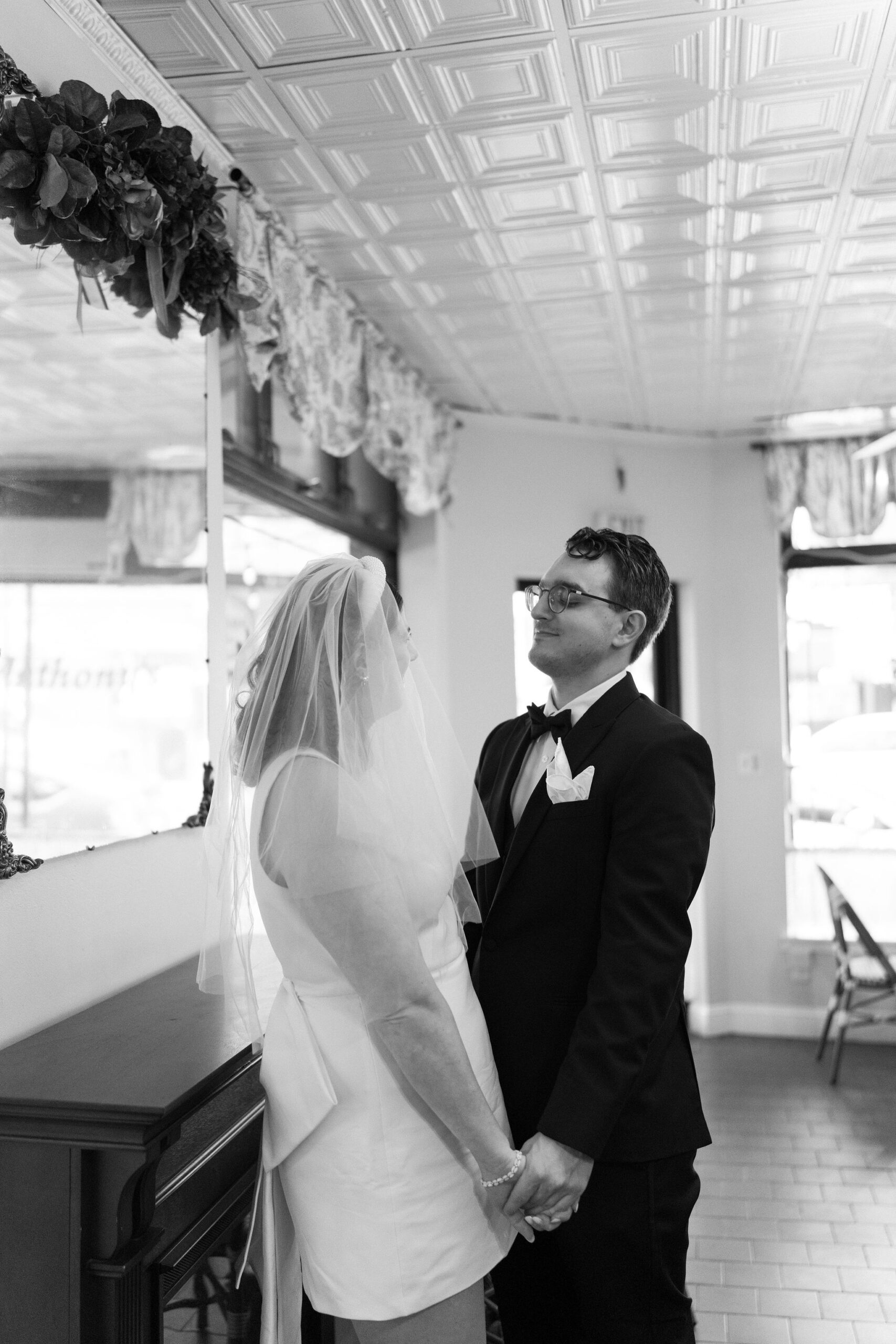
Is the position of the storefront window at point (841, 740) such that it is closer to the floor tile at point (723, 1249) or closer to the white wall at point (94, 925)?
the floor tile at point (723, 1249)

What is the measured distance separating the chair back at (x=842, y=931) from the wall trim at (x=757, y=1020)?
624 millimetres

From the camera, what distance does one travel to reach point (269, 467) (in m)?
3.82

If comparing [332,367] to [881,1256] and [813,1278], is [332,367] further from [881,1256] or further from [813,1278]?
[881,1256]

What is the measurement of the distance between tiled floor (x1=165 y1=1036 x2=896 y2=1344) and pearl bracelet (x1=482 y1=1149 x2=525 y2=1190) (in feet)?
1.68

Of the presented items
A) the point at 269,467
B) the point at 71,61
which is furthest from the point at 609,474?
the point at 71,61

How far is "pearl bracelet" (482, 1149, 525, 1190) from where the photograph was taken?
1692 millimetres

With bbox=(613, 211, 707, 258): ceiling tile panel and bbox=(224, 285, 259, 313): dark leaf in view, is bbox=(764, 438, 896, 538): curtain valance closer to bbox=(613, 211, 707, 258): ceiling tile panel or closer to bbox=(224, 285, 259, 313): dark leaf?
bbox=(613, 211, 707, 258): ceiling tile panel

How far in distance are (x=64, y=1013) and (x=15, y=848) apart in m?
0.37

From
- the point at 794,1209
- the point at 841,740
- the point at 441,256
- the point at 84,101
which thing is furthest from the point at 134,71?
the point at 841,740

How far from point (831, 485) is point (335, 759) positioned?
5.17 meters

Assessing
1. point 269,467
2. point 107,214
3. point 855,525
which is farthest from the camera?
point 855,525

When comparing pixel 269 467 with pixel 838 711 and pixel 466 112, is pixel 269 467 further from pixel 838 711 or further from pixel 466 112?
pixel 838 711

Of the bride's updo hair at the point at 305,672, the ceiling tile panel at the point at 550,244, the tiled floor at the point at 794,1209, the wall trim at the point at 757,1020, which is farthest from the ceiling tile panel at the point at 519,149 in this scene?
the wall trim at the point at 757,1020

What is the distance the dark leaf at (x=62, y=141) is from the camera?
1817 millimetres
